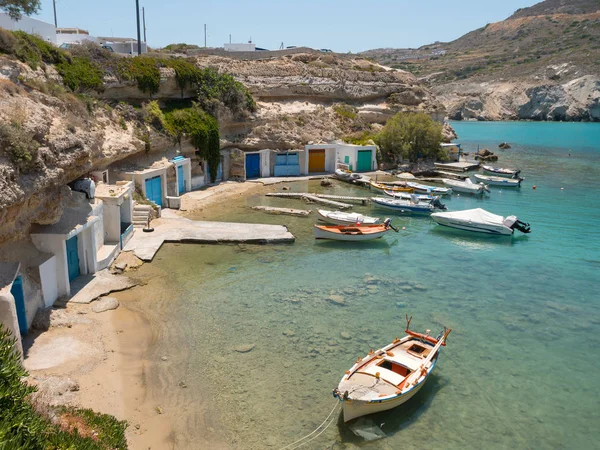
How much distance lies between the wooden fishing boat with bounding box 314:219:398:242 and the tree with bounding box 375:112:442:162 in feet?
85.9

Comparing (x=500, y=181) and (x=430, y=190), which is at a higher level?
(x=500, y=181)

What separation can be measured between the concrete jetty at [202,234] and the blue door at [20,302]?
8609mm

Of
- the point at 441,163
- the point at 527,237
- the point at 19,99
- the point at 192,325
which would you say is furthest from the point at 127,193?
the point at 441,163

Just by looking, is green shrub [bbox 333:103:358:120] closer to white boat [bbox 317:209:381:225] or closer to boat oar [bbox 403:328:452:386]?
white boat [bbox 317:209:381:225]

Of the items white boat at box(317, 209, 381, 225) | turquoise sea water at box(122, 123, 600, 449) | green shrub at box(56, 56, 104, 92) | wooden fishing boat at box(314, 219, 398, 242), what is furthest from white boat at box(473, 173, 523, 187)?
green shrub at box(56, 56, 104, 92)

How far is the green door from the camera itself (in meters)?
50.1

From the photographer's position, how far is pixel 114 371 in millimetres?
14102

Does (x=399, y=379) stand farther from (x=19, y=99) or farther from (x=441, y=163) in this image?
(x=441, y=163)

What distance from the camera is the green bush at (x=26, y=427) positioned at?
690 centimetres

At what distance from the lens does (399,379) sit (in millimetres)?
13867

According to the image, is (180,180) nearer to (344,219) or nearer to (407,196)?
(344,219)

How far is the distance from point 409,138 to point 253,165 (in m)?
19.0

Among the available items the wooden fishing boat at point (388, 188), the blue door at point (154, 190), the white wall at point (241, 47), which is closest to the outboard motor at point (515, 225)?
the wooden fishing boat at point (388, 188)

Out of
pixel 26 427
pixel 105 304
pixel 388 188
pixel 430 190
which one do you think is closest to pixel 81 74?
pixel 105 304
